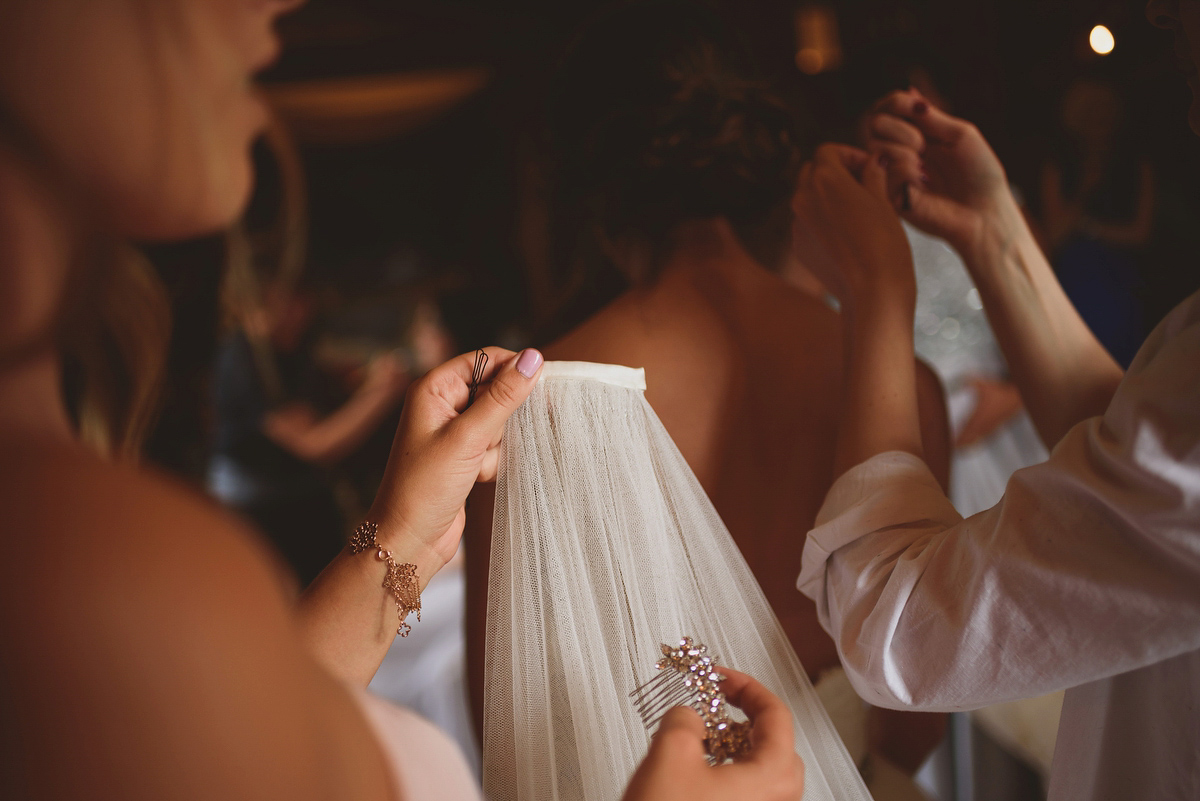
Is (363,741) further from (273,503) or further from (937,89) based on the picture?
(273,503)

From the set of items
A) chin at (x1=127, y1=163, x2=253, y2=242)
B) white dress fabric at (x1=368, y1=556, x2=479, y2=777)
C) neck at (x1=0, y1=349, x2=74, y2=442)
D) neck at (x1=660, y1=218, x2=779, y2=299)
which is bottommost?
white dress fabric at (x1=368, y1=556, x2=479, y2=777)

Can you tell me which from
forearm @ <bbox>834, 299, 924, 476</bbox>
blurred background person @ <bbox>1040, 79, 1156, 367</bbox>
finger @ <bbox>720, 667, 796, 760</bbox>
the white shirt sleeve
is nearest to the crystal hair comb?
finger @ <bbox>720, 667, 796, 760</bbox>

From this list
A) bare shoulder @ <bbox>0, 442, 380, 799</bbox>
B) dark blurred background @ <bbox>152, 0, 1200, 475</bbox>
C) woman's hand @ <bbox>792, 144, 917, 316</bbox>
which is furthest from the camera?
dark blurred background @ <bbox>152, 0, 1200, 475</bbox>

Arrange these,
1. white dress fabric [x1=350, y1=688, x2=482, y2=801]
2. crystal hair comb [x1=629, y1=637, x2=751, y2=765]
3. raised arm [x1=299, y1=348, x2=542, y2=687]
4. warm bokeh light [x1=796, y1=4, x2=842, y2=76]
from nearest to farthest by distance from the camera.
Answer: white dress fabric [x1=350, y1=688, x2=482, y2=801] → crystal hair comb [x1=629, y1=637, x2=751, y2=765] → raised arm [x1=299, y1=348, x2=542, y2=687] → warm bokeh light [x1=796, y1=4, x2=842, y2=76]

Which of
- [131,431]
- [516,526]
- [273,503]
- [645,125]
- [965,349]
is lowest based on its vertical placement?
[273,503]

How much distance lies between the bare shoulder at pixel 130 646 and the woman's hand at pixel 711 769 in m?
0.17

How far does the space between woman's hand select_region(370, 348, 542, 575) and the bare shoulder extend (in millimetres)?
298

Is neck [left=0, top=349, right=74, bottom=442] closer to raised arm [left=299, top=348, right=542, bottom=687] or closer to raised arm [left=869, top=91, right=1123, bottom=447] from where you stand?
raised arm [left=299, top=348, right=542, bottom=687]

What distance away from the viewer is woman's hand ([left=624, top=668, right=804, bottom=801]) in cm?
33

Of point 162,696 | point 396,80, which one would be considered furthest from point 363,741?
point 396,80

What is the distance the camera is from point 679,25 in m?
0.75

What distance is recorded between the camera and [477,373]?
565 millimetres

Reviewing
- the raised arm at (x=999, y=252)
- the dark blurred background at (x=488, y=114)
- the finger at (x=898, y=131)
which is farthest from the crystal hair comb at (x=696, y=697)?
the dark blurred background at (x=488, y=114)

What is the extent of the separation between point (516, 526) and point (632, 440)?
133mm
